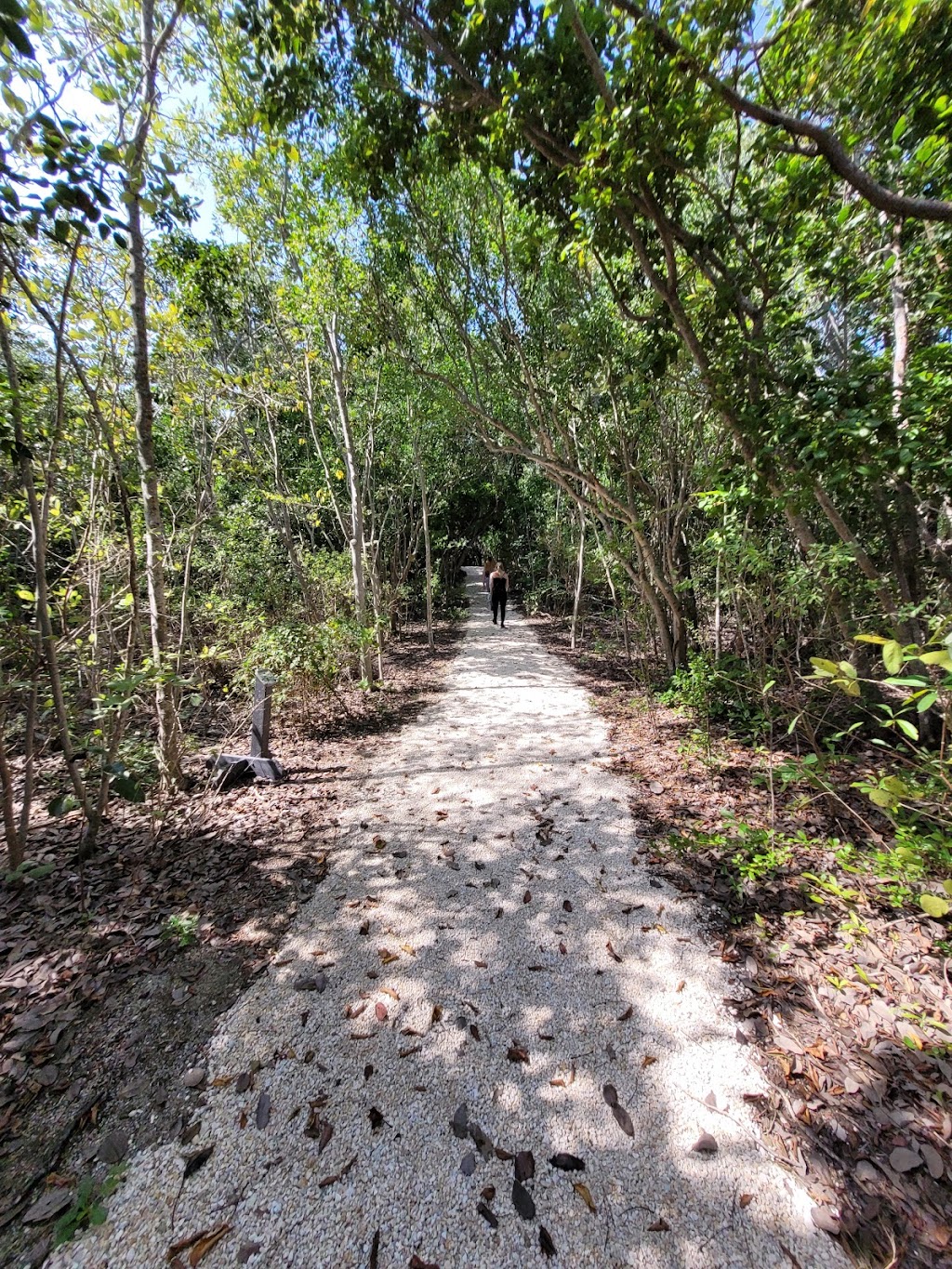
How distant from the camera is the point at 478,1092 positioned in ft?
6.08

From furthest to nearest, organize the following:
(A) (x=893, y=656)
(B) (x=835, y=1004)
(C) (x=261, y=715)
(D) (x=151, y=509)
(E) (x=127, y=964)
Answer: (C) (x=261, y=715) < (D) (x=151, y=509) < (E) (x=127, y=964) < (B) (x=835, y=1004) < (A) (x=893, y=656)

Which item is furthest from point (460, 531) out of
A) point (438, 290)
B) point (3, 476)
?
point (3, 476)

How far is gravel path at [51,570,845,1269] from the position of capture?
1.44 meters

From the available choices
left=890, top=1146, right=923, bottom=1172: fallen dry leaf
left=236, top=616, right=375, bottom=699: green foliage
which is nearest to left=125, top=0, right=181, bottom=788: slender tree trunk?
left=236, top=616, right=375, bottom=699: green foliage

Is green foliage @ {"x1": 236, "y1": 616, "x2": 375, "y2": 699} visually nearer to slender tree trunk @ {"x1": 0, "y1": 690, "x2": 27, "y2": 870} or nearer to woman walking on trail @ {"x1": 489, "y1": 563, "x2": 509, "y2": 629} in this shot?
slender tree trunk @ {"x1": 0, "y1": 690, "x2": 27, "y2": 870}

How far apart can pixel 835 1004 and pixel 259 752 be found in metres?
4.36

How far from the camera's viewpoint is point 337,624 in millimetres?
6262

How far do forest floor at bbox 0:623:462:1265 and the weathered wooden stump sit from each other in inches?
5.6

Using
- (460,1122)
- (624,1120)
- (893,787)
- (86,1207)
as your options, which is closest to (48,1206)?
(86,1207)

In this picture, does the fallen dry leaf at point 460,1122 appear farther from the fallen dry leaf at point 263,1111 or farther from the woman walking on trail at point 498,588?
the woman walking on trail at point 498,588

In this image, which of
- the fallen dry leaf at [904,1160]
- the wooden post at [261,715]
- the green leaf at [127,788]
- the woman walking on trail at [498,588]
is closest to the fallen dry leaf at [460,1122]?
the fallen dry leaf at [904,1160]

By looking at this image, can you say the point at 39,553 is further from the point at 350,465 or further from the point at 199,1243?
the point at 350,465

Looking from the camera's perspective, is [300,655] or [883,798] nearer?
[883,798]

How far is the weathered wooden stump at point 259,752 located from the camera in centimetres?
437
